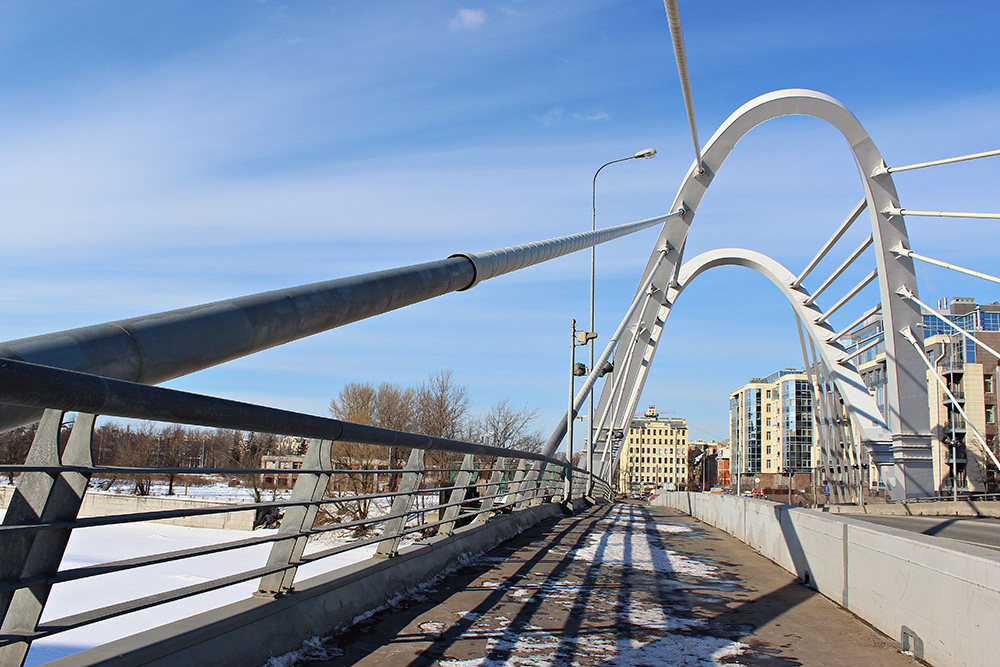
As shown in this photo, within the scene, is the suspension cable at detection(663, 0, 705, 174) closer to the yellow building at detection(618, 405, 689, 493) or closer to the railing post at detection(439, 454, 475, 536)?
the railing post at detection(439, 454, 475, 536)

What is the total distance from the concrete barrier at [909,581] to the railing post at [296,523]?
11.1 feet

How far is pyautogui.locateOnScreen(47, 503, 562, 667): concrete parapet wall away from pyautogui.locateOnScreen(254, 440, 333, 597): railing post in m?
0.12

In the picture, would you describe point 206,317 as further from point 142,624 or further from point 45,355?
point 142,624

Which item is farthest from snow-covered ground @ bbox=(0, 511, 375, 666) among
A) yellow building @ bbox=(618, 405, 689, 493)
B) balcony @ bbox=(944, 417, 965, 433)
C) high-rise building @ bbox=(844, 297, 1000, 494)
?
yellow building @ bbox=(618, 405, 689, 493)

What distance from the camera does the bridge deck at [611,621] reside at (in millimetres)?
4293

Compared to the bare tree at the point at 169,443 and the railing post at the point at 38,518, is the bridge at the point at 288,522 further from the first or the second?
the bare tree at the point at 169,443

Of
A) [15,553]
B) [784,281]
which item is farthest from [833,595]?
[784,281]

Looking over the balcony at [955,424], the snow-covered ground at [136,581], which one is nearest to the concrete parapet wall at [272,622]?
the snow-covered ground at [136,581]

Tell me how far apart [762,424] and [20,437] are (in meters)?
138

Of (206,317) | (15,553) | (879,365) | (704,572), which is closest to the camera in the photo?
(15,553)

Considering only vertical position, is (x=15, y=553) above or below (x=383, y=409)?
below

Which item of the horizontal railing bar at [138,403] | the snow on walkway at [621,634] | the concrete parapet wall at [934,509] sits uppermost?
the horizontal railing bar at [138,403]

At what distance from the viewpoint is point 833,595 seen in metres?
6.29

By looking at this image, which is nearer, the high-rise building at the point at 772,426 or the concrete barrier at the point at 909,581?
the concrete barrier at the point at 909,581
